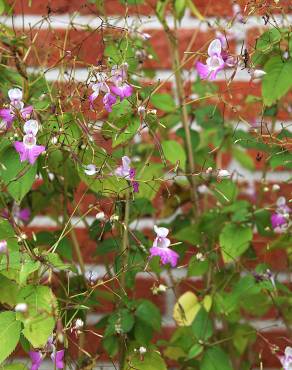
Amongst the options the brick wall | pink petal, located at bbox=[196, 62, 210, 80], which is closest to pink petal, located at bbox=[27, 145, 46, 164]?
pink petal, located at bbox=[196, 62, 210, 80]

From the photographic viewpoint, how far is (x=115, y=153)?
1.05 metres

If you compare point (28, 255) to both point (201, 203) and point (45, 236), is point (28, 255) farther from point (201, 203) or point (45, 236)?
point (201, 203)

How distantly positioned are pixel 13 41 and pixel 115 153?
0.65 ft

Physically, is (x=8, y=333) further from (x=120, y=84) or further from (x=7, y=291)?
(x=120, y=84)

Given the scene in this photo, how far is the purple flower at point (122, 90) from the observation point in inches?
35.6

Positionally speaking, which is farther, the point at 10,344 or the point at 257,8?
the point at 257,8

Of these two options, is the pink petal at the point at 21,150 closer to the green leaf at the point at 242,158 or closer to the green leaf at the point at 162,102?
the green leaf at the point at 162,102

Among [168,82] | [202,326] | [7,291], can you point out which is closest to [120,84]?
[7,291]

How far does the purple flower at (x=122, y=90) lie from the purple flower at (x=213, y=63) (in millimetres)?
91

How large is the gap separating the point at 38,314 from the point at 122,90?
280 mm

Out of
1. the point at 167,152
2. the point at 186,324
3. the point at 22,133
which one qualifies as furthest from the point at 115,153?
the point at 186,324

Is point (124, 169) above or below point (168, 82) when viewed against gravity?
above

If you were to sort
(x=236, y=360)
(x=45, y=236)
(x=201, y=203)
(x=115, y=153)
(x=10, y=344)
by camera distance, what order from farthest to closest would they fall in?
(x=201, y=203)
(x=236, y=360)
(x=45, y=236)
(x=115, y=153)
(x=10, y=344)

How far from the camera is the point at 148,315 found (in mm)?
1080
